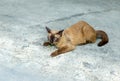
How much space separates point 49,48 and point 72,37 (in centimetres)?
33

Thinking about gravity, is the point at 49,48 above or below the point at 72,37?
below

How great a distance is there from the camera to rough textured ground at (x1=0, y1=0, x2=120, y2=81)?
3.38 m

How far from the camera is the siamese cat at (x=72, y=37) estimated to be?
12.4ft

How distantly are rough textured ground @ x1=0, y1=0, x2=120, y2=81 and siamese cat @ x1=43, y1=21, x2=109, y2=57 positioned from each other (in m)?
0.07

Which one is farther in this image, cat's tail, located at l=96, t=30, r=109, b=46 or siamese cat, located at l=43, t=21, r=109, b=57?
cat's tail, located at l=96, t=30, r=109, b=46

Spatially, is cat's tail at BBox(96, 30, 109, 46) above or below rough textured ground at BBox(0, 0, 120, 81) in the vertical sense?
above

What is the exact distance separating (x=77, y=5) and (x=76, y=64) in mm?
2673

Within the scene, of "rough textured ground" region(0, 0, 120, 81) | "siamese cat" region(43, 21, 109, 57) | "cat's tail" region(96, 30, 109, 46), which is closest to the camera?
"rough textured ground" region(0, 0, 120, 81)

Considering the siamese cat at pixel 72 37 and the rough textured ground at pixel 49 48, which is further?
the siamese cat at pixel 72 37

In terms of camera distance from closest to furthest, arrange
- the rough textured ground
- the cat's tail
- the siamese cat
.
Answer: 1. the rough textured ground
2. the siamese cat
3. the cat's tail

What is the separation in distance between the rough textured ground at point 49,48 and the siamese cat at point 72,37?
74mm

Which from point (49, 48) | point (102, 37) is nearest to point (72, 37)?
point (49, 48)

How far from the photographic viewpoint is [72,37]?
3930 millimetres

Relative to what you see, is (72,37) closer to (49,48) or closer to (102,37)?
(49,48)
